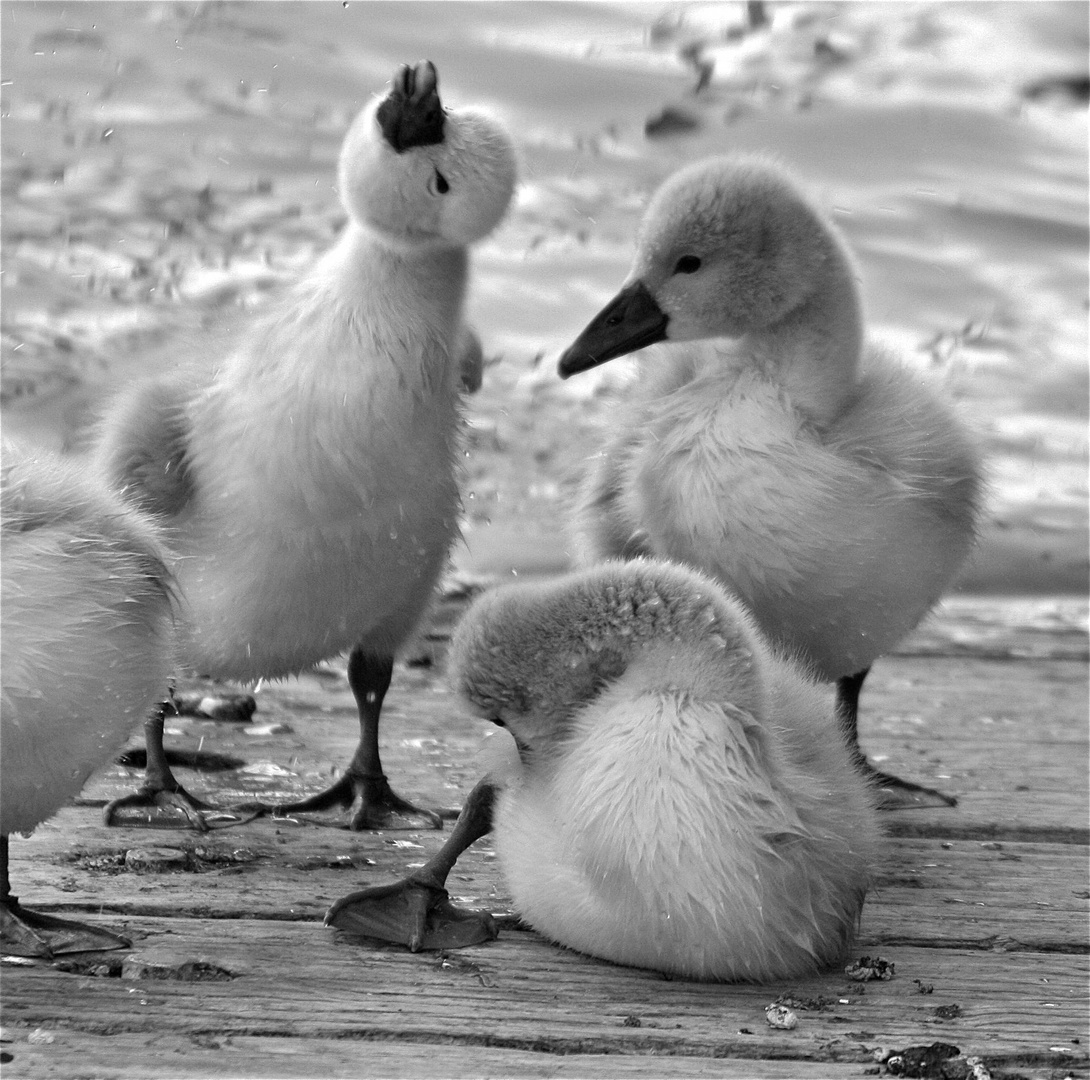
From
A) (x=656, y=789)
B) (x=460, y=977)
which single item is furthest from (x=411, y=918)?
(x=656, y=789)

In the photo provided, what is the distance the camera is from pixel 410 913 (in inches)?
87.9

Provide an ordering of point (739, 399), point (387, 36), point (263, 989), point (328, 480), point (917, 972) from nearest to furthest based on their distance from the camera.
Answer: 1. point (263, 989)
2. point (917, 972)
3. point (328, 480)
4. point (739, 399)
5. point (387, 36)

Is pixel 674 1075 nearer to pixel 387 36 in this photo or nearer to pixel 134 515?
pixel 134 515

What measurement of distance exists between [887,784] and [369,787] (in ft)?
3.41

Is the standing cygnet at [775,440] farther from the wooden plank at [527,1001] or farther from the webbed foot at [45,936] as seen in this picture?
the webbed foot at [45,936]

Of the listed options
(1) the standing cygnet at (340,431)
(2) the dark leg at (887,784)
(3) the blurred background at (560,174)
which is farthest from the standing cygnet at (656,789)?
(3) the blurred background at (560,174)

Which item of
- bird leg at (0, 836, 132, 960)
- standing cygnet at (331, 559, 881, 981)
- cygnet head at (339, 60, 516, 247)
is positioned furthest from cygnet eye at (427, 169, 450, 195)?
bird leg at (0, 836, 132, 960)

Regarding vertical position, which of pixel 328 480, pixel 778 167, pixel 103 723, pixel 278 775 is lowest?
pixel 278 775

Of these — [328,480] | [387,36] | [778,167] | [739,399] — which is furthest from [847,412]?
[387,36]

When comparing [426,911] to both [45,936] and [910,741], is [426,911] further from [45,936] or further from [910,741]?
[910,741]

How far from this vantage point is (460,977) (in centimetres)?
211

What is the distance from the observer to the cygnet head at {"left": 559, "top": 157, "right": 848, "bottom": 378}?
3.01 m

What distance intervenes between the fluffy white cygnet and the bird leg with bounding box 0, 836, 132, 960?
0.57m

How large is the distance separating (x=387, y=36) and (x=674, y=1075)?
659 cm
